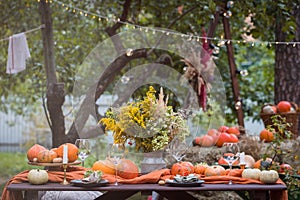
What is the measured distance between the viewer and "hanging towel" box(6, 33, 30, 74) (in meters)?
5.99

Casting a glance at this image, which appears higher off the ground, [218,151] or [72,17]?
[72,17]

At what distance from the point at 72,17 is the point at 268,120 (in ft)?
10.4

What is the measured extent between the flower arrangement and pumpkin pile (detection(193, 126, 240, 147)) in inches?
72.1

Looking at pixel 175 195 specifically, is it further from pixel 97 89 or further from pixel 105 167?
pixel 97 89

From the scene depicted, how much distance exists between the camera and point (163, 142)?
3508 millimetres

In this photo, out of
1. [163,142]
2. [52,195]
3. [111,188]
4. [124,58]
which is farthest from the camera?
[124,58]

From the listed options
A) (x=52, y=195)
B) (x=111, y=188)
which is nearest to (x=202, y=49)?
(x=52, y=195)

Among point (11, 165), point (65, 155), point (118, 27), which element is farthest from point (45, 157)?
point (11, 165)

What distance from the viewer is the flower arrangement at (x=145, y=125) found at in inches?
138

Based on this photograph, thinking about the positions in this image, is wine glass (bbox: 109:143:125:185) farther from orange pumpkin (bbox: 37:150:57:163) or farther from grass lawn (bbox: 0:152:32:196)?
grass lawn (bbox: 0:152:32:196)

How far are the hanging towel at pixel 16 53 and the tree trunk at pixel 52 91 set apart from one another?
241mm

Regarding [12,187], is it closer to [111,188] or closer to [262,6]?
[111,188]

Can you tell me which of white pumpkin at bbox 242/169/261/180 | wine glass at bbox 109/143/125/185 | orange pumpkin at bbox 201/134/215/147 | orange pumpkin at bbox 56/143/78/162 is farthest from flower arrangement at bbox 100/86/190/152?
orange pumpkin at bbox 201/134/215/147

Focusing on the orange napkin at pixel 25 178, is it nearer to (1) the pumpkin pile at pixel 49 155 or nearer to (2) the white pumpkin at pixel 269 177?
(1) the pumpkin pile at pixel 49 155
